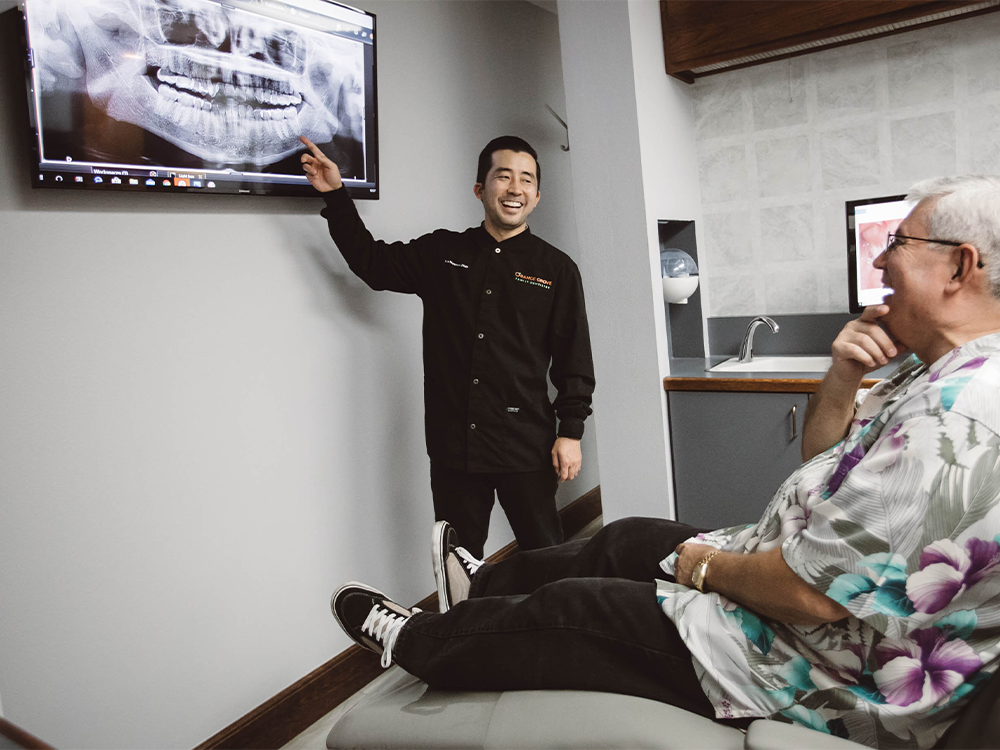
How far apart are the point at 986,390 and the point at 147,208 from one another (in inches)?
67.6

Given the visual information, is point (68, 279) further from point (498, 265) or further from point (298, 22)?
point (498, 265)

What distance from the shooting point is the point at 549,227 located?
3.39 metres

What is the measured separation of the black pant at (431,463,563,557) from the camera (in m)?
2.25

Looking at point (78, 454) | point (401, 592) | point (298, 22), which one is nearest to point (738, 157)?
point (298, 22)

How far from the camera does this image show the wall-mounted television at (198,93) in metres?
1.52

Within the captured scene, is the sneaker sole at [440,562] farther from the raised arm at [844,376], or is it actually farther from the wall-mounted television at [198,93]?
the wall-mounted television at [198,93]

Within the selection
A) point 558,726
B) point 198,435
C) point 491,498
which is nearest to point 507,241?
point 491,498

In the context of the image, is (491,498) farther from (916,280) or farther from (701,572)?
(916,280)

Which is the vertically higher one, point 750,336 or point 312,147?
point 312,147

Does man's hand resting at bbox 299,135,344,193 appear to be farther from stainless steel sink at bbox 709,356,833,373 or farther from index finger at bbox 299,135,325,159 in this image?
stainless steel sink at bbox 709,356,833,373

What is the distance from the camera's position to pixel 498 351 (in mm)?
2201

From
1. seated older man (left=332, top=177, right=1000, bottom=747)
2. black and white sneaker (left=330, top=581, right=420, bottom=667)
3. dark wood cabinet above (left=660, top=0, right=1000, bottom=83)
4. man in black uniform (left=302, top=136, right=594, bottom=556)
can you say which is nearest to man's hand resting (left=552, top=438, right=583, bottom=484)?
man in black uniform (left=302, top=136, right=594, bottom=556)

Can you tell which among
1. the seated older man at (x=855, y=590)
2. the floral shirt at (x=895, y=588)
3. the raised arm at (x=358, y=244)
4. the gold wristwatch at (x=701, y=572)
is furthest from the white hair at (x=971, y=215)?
the raised arm at (x=358, y=244)

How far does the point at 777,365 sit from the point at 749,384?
0.29 m
